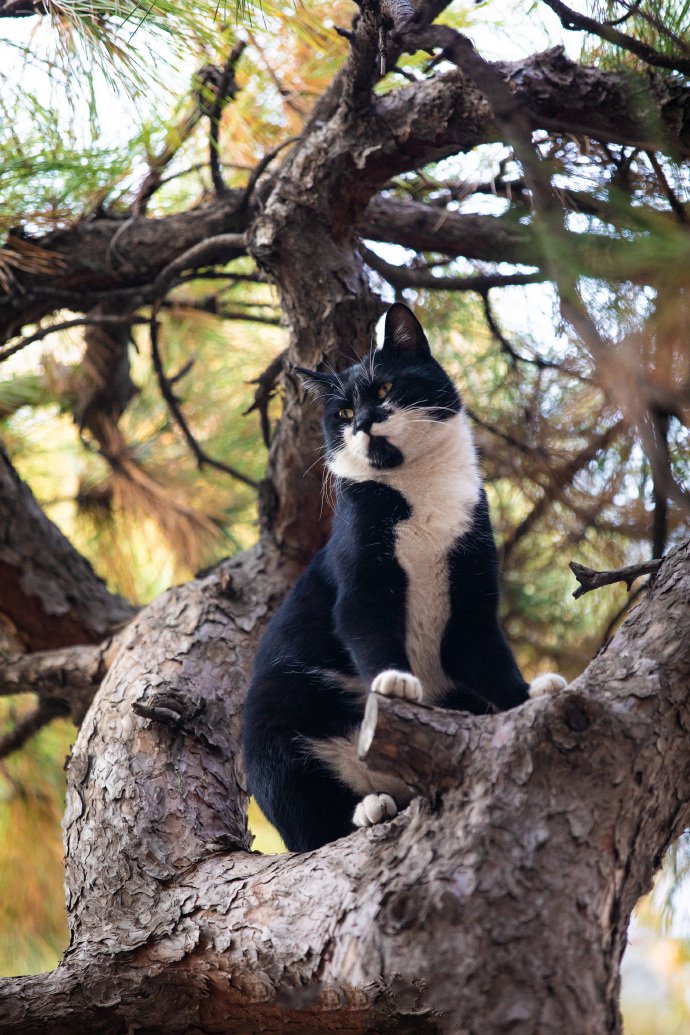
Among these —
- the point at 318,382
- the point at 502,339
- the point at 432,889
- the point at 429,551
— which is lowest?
the point at 432,889

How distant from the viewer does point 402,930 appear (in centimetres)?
121

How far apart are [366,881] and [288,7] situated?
72.0 inches

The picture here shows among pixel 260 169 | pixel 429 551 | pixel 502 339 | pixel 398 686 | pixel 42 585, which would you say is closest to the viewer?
pixel 398 686

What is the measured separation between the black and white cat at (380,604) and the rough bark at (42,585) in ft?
3.41

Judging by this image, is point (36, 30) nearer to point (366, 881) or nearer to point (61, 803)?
point (366, 881)

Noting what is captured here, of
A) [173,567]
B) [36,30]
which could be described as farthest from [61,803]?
[36,30]

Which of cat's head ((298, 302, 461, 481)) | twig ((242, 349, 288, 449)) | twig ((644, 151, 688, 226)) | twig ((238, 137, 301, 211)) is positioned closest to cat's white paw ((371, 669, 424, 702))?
cat's head ((298, 302, 461, 481))

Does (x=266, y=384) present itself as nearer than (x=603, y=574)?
No

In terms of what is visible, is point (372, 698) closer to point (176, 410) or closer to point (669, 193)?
point (669, 193)

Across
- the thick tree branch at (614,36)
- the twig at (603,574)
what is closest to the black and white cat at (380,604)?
the twig at (603,574)

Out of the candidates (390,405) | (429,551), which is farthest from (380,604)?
(390,405)

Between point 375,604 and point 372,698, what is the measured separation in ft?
1.78

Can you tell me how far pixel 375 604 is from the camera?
184cm

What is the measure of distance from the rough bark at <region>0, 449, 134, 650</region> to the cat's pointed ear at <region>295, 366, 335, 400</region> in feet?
3.75
